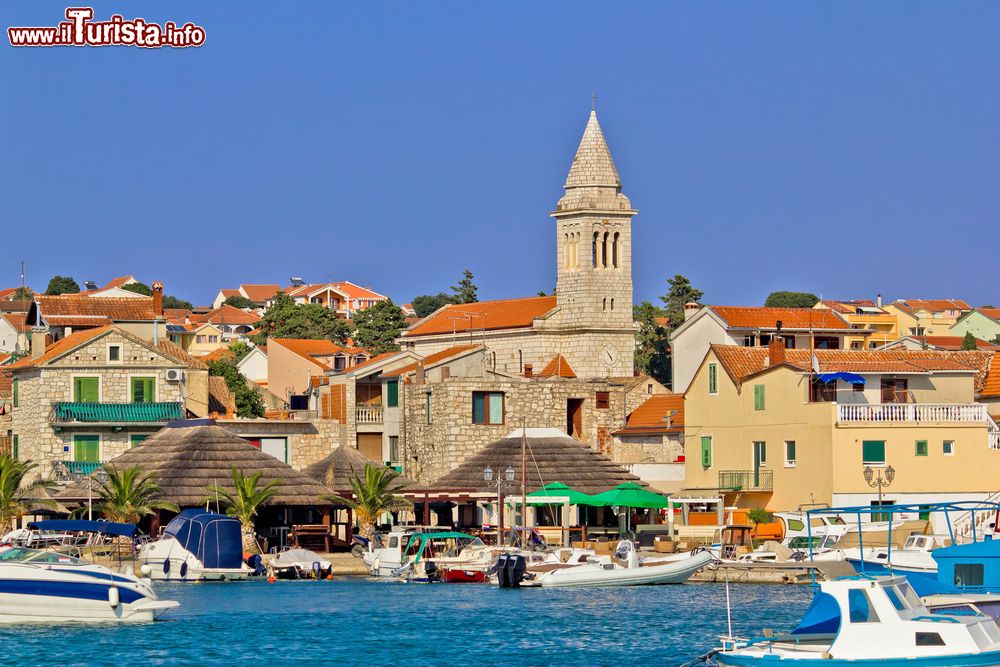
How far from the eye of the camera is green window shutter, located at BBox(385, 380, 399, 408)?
252 feet

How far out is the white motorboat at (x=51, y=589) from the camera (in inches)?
1610

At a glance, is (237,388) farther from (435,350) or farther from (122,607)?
(122,607)

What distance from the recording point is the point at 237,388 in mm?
88875

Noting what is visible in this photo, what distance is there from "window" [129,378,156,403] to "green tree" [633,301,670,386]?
43.7 m

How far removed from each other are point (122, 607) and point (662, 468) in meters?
30.8

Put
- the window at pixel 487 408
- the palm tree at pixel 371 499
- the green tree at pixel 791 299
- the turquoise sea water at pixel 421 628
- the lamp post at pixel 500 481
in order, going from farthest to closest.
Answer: the green tree at pixel 791 299 → the window at pixel 487 408 → the lamp post at pixel 500 481 → the palm tree at pixel 371 499 → the turquoise sea water at pixel 421 628

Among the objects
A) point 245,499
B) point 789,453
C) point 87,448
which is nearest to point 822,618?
point 789,453

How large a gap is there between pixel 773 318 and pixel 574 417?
13.3 metres

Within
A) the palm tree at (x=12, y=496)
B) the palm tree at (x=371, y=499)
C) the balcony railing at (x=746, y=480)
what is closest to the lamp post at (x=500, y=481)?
the palm tree at (x=371, y=499)

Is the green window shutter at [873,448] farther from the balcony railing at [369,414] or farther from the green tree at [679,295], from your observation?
the green tree at [679,295]

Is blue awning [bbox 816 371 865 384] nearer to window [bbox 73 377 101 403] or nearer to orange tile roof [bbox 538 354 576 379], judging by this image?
window [bbox 73 377 101 403]

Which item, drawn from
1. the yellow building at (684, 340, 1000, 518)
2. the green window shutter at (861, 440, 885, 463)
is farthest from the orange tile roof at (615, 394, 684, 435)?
the green window shutter at (861, 440, 885, 463)

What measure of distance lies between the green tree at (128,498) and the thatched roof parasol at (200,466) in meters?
0.52

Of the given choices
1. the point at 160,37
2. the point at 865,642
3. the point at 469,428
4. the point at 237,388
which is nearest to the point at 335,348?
the point at 237,388
